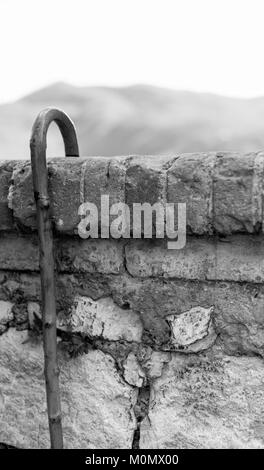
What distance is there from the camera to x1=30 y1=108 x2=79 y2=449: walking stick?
65.4 inches

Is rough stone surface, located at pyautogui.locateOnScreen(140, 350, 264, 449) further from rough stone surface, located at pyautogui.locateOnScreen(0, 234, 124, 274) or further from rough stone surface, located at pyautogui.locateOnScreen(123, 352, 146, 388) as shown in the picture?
rough stone surface, located at pyautogui.locateOnScreen(0, 234, 124, 274)

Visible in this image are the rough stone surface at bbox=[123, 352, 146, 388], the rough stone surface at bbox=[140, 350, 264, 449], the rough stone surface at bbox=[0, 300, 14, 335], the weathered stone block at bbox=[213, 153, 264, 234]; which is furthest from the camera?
the rough stone surface at bbox=[0, 300, 14, 335]

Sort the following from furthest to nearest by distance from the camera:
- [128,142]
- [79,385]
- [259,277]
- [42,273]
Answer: [128,142] < [79,385] < [42,273] < [259,277]

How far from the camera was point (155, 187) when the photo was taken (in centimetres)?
161

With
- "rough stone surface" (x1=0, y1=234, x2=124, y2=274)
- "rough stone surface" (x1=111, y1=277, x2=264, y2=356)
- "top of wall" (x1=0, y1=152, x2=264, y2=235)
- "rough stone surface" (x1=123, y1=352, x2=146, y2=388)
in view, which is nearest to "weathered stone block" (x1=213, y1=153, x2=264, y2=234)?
"top of wall" (x1=0, y1=152, x2=264, y2=235)

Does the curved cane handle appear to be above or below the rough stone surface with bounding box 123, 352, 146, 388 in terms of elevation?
above

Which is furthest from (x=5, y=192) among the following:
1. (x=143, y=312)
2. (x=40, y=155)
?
(x=143, y=312)

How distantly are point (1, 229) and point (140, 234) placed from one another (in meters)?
0.46

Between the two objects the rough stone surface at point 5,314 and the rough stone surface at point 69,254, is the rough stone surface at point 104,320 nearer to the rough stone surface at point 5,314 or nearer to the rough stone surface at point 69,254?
the rough stone surface at point 69,254

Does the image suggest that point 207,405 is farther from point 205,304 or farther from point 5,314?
point 5,314

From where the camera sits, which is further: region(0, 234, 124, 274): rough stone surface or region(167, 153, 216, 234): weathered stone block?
region(0, 234, 124, 274): rough stone surface
